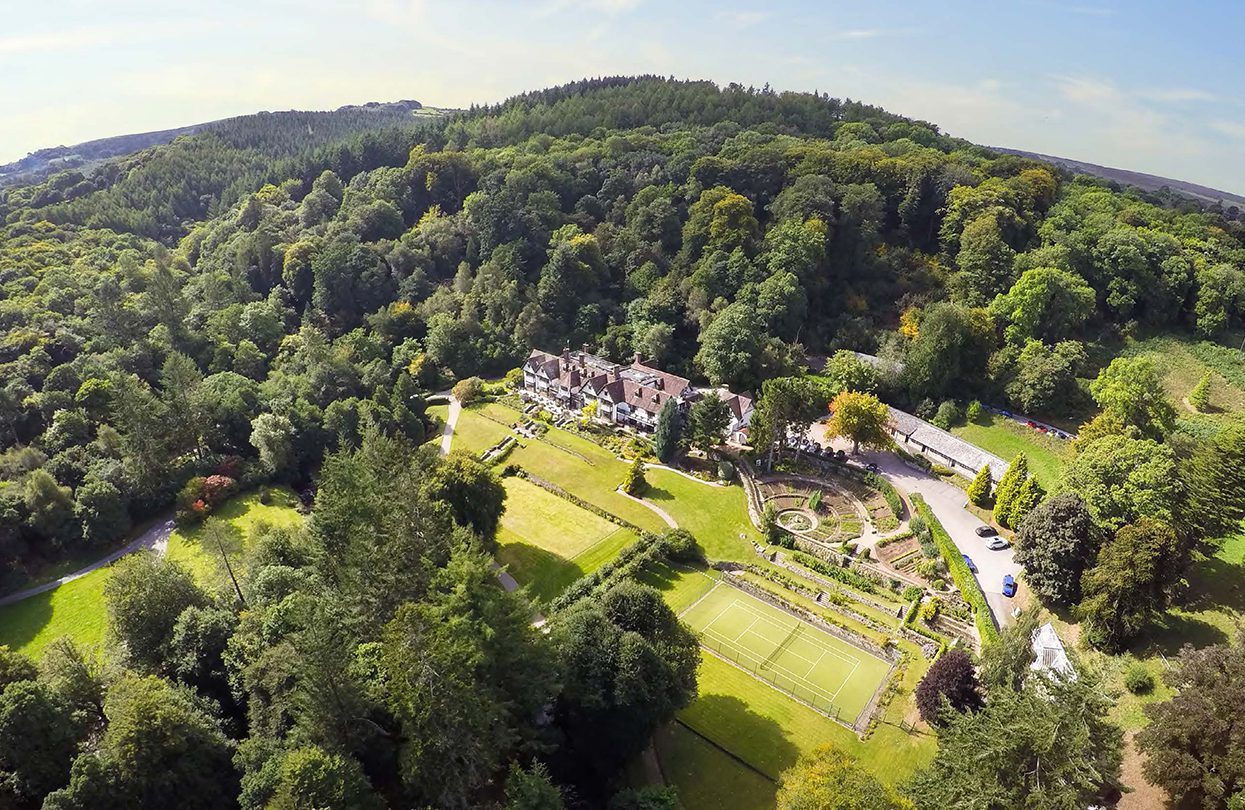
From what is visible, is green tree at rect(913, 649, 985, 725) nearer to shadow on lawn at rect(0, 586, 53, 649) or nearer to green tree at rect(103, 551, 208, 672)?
green tree at rect(103, 551, 208, 672)

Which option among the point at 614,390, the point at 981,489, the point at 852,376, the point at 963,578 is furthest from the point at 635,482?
the point at 981,489

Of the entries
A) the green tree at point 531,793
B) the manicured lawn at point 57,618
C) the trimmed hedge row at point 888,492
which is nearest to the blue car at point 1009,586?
the trimmed hedge row at point 888,492

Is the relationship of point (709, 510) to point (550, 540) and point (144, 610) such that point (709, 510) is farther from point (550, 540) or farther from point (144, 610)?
point (144, 610)

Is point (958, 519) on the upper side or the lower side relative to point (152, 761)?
lower

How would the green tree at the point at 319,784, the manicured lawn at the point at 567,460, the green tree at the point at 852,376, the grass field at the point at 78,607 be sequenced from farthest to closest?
the green tree at the point at 852,376 < the manicured lawn at the point at 567,460 < the grass field at the point at 78,607 < the green tree at the point at 319,784

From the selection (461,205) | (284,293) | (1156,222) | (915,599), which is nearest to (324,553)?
(915,599)

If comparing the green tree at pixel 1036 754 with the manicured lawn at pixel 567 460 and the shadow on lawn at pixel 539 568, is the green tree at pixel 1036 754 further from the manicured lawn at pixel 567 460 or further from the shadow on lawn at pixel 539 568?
the manicured lawn at pixel 567 460

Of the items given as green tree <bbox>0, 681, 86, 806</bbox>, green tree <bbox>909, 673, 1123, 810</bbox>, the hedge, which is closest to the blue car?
the hedge

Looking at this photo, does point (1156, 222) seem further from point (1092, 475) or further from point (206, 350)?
point (206, 350)
